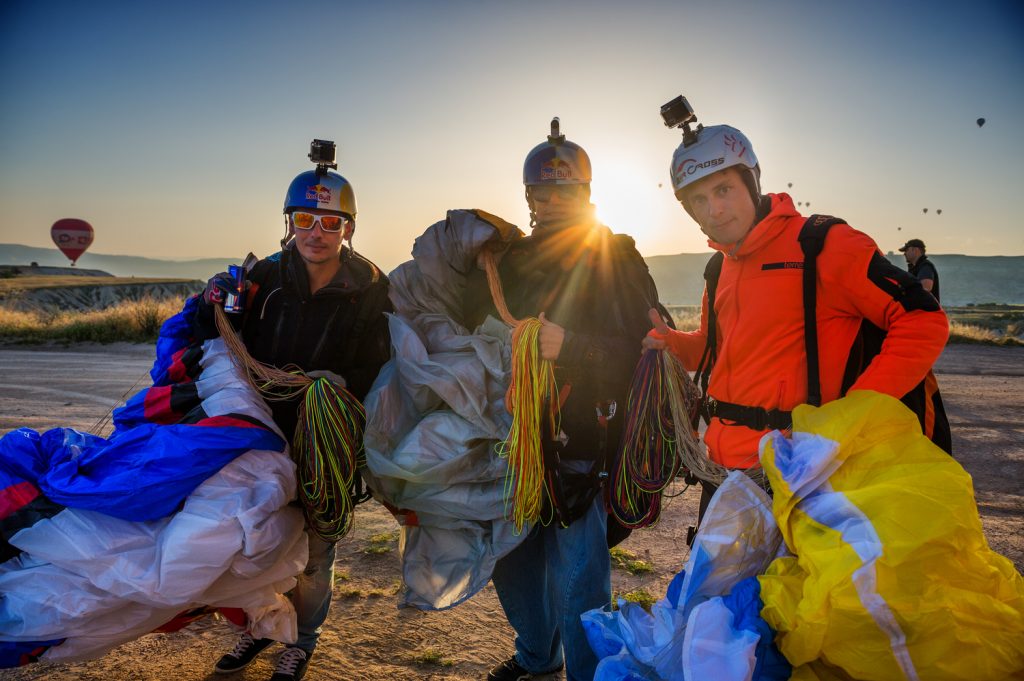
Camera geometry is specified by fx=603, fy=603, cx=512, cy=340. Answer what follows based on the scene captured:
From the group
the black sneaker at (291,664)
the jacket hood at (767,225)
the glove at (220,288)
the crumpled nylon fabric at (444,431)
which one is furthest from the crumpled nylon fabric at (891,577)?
the glove at (220,288)

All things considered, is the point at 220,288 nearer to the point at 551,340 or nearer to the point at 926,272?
the point at 551,340

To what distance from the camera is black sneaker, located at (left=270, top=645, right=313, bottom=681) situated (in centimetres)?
251

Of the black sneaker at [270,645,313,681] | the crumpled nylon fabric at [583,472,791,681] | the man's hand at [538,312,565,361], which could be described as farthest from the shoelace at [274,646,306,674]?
the man's hand at [538,312,565,361]

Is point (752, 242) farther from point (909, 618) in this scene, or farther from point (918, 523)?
point (909, 618)

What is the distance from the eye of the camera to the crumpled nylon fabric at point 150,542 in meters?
1.87

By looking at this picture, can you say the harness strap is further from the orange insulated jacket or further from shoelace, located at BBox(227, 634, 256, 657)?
shoelace, located at BBox(227, 634, 256, 657)

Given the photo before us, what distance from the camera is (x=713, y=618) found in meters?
1.48

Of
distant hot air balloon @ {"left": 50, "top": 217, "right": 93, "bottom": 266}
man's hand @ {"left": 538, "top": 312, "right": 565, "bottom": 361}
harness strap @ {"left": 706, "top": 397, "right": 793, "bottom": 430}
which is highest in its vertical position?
distant hot air balloon @ {"left": 50, "top": 217, "right": 93, "bottom": 266}

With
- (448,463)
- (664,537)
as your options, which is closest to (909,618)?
(448,463)

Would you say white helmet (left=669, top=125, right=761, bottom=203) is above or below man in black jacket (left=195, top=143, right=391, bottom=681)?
above

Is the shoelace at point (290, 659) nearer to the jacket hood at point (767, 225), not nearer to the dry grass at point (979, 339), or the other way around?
the jacket hood at point (767, 225)

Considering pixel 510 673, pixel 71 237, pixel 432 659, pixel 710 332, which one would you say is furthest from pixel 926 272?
pixel 71 237

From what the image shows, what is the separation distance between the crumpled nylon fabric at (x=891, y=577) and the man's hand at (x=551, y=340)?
2.93ft

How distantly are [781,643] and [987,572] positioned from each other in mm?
484
